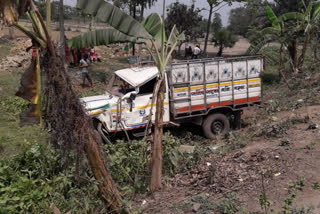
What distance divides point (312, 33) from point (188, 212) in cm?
1219

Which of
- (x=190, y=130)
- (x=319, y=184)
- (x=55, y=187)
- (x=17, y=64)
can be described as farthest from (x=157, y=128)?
(x=17, y=64)

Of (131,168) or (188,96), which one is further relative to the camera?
(188,96)

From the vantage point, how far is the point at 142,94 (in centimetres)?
742

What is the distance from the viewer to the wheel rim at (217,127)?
28.0 ft

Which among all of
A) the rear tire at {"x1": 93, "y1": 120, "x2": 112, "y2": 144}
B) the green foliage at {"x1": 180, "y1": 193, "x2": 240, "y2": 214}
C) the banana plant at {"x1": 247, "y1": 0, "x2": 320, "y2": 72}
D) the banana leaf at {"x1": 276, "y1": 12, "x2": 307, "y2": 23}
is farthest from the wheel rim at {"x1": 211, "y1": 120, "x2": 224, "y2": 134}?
the banana leaf at {"x1": 276, "y1": 12, "x2": 307, "y2": 23}

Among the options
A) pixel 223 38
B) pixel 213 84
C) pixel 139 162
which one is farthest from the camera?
pixel 223 38

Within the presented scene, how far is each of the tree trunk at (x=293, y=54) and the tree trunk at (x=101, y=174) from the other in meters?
12.2

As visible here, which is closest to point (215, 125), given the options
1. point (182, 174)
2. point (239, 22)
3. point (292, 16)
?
point (182, 174)

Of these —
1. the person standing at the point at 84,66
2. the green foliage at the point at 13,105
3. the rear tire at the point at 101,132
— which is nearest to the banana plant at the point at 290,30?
the person standing at the point at 84,66

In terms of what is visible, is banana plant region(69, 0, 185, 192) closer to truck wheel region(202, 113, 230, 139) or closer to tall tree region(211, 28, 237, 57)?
truck wheel region(202, 113, 230, 139)

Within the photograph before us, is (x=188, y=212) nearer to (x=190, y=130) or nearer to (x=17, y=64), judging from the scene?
(x=190, y=130)

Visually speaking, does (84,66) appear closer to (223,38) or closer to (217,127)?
(217,127)

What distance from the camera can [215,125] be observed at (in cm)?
857

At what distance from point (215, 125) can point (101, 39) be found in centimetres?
458
